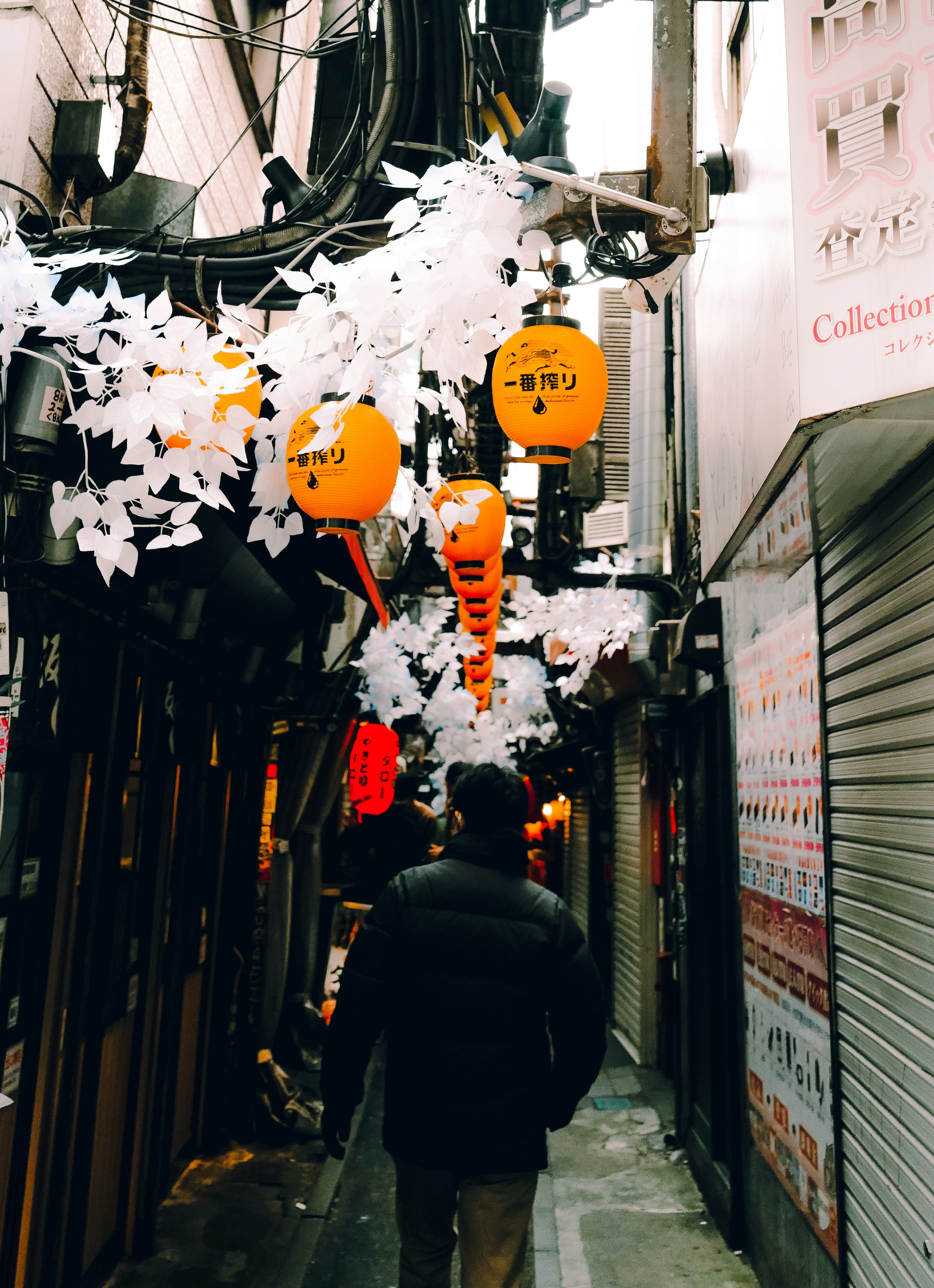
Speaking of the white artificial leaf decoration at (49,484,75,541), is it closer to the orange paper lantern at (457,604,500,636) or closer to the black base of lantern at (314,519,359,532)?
the black base of lantern at (314,519,359,532)

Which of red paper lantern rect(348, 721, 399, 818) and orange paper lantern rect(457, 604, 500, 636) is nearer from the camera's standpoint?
orange paper lantern rect(457, 604, 500, 636)

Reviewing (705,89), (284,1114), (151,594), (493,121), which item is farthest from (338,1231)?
(705,89)

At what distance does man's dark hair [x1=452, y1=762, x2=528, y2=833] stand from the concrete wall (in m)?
3.60

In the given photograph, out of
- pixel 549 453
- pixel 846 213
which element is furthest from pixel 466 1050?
pixel 846 213

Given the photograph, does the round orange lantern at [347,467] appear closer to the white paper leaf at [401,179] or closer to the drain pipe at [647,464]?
the white paper leaf at [401,179]

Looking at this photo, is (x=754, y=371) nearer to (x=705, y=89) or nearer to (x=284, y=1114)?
(x=705, y=89)

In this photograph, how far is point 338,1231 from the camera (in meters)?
6.96

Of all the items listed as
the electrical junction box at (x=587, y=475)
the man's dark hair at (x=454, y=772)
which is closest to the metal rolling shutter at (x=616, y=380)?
the electrical junction box at (x=587, y=475)

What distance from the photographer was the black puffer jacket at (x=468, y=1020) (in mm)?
4098

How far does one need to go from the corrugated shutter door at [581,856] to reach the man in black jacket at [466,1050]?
15.3 m

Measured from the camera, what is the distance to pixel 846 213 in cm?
295

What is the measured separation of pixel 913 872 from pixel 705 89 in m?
7.98

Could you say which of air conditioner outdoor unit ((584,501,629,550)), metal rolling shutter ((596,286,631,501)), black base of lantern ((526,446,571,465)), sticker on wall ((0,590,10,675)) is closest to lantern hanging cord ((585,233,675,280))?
black base of lantern ((526,446,571,465))

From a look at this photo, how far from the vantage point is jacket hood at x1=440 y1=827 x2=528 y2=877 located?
446 cm
